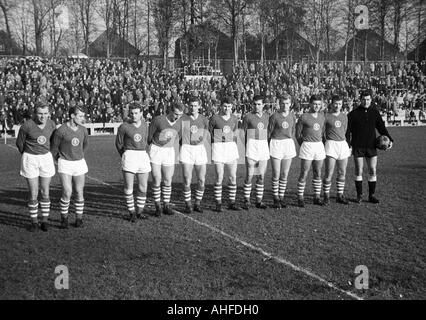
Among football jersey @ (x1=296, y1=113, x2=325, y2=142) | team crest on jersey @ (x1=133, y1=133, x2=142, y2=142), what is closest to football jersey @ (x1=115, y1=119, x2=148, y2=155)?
team crest on jersey @ (x1=133, y1=133, x2=142, y2=142)

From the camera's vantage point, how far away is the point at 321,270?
20.0ft

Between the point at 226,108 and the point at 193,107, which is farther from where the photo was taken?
the point at 226,108

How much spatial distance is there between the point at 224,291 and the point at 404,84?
36778 millimetres

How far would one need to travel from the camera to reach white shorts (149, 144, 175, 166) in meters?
8.95

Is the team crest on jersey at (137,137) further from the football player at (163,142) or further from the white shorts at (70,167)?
the white shorts at (70,167)

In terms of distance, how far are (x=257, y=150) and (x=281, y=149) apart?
1.63 ft

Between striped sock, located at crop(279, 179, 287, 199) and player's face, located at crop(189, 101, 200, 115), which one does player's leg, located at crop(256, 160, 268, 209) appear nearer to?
striped sock, located at crop(279, 179, 287, 199)

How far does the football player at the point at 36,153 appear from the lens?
7.94 metres

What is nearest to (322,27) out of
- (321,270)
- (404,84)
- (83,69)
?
(404,84)

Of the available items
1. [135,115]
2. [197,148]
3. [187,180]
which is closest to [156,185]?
[187,180]

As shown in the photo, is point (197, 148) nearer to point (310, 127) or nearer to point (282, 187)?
point (282, 187)

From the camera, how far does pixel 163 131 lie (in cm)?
891

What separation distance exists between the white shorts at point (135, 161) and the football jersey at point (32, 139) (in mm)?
1353

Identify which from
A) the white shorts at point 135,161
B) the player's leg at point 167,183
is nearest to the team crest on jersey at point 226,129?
the player's leg at point 167,183
